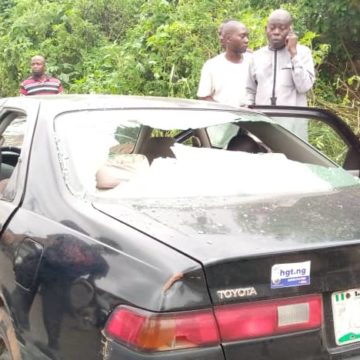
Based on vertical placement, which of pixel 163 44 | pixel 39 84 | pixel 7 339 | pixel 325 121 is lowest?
pixel 7 339

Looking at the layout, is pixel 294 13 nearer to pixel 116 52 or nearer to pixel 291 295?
pixel 116 52

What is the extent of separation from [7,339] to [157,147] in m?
1.37

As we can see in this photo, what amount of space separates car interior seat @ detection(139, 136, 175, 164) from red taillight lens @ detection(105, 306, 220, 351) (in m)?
1.50

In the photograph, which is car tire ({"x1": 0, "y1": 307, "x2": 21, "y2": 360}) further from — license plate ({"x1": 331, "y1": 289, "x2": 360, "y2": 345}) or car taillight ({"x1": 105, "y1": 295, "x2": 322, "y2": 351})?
license plate ({"x1": 331, "y1": 289, "x2": 360, "y2": 345})

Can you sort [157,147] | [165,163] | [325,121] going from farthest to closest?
1. [325,121]
2. [157,147]
3. [165,163]

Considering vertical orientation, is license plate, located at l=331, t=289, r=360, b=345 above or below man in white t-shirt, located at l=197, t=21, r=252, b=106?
below

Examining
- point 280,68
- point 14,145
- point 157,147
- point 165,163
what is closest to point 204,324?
point 165,163

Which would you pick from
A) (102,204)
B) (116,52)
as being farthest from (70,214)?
(116,52)

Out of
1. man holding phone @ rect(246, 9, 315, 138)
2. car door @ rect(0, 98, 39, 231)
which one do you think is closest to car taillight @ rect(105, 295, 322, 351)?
car door @ rect(0, 98, 39, 231)

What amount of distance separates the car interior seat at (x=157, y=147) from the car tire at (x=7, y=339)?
1.14 metres

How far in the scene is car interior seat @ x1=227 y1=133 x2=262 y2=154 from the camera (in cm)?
358

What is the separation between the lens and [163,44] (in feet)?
31.5

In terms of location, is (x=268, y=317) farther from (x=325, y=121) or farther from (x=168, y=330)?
(x=325, y=121)

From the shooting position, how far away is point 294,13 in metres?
8.86
